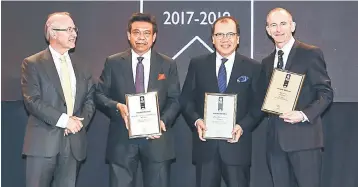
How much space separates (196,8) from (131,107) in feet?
4.46

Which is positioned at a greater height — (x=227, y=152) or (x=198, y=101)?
(x=198, y=101)

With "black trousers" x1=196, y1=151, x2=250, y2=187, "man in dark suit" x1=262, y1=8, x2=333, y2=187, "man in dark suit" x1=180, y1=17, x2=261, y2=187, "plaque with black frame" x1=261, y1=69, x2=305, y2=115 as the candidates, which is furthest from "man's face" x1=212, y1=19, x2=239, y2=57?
"black trousers" x1=196, y1=151, x2=250, y2=187

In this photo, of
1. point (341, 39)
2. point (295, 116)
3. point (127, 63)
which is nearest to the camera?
point (295, 116)

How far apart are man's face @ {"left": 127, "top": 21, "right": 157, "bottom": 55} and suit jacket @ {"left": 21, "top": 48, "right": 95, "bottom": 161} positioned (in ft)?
1.61

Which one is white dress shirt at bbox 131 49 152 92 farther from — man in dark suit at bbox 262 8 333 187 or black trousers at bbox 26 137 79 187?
man in dark suit at bbox 262 8 333 187

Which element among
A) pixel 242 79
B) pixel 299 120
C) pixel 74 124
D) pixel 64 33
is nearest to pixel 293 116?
pixel 299 120

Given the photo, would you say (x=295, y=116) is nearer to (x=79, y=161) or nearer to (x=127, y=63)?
(x=127, y=63)

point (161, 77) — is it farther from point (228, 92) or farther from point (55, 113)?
point (55, 113)

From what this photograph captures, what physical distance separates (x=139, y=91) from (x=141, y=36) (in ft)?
1.33

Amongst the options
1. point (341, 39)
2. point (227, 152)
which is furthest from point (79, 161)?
point (341, 39)

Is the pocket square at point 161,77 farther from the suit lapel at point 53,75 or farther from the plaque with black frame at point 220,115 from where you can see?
the suit lapel at point 53,75

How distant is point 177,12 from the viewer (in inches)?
→ 208

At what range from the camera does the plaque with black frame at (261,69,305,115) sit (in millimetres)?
4254

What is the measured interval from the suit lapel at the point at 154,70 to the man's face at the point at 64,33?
61 centimetres
